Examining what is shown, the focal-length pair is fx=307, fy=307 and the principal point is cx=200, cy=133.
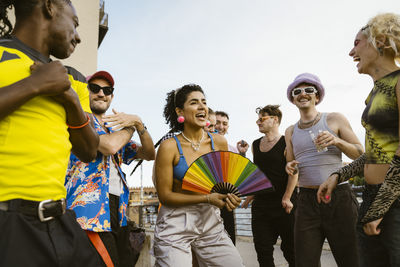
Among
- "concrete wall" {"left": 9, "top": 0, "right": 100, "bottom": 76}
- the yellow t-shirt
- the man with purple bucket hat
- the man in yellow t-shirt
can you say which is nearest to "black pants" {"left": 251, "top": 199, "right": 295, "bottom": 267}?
the man with purple bucket hat

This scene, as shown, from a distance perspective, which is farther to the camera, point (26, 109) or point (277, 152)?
point (277, 152)

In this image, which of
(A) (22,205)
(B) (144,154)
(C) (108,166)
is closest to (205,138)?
(B) (144,154)

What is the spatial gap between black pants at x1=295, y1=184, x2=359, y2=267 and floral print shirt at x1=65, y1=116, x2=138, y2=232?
1.81 meters

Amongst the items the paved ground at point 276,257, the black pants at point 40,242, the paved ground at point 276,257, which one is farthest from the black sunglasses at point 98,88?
the paved ground at point 276,257

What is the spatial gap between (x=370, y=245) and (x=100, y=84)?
8.44ft

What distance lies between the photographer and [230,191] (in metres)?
2.55

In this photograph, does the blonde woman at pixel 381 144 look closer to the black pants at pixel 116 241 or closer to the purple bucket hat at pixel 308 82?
the purple bucket hat at pixel 308 82

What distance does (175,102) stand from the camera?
339cm

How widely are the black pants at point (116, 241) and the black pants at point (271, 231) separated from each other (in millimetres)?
2121

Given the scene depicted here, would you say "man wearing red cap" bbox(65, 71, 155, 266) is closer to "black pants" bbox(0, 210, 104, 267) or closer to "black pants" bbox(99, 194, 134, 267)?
"black pants" bbox(99, 194, 134, 267)

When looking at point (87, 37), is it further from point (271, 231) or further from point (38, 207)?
point (38, 207)

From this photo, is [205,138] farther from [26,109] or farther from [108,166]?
[26,109]

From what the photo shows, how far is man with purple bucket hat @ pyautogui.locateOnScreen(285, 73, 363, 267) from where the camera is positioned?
9.61 ft

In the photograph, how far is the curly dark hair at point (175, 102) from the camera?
3.32m
